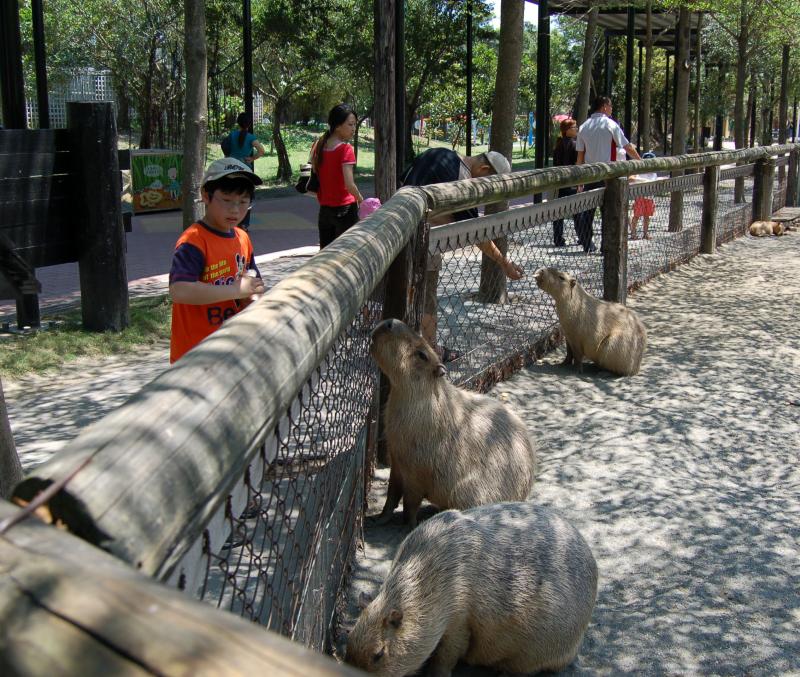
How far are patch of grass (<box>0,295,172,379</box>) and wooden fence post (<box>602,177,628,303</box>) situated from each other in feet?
12.0

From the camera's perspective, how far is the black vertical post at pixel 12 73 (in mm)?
7875

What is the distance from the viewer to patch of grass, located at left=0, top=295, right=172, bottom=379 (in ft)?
21.2

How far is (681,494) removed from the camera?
4.35 metres

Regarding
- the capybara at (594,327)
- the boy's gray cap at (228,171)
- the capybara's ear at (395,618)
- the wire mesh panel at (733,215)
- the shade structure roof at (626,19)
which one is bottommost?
the capybara's ear at (395,618)

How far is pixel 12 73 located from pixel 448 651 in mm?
6937

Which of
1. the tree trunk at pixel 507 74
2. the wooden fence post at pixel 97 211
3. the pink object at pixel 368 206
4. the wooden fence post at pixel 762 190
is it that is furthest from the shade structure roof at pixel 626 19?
the wooden fence post at pixel 97 211

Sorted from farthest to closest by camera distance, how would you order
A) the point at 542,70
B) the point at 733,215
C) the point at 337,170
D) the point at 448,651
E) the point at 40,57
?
the point at 733,215, the point at 542,70, the point at 40,57, the point at 337,170, the point at 448,651

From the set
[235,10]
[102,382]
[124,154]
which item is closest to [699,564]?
[102,382]

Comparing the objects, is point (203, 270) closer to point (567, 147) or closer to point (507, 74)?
point (507, 74)

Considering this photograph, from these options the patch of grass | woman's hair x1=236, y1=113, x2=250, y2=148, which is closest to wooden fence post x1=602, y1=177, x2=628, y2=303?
the patch of grass

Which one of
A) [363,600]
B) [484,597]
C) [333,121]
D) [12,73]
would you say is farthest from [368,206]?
[484,597]

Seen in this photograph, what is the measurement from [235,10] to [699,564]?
2274 cm

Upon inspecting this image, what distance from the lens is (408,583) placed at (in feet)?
9.03

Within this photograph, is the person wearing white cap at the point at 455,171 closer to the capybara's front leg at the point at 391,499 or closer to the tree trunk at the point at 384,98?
the tree trunk at the point at 384,98
